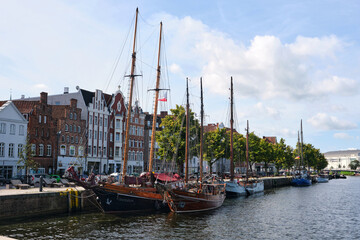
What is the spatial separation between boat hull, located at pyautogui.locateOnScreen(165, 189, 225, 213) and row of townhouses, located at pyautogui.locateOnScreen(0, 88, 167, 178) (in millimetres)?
20766

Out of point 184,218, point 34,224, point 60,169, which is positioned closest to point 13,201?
point 34,224

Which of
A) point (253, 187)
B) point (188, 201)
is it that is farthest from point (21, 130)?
point (253, 187)

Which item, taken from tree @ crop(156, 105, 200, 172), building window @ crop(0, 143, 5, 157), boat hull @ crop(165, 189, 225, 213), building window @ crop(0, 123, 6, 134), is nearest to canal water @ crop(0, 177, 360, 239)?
boat hull @ crop(165, 189, 225, 213)

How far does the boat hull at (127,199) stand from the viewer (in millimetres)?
35344

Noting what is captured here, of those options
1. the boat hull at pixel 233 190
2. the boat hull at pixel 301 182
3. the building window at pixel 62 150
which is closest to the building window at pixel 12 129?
the building window at pixel 62 150

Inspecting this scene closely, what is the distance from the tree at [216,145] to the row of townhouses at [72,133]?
15759 mm

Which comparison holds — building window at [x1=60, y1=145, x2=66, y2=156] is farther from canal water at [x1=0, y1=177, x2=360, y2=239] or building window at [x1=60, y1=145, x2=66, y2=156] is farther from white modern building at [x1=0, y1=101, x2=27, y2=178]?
canal water at [x1=0, y1=177, x2=360, y2=239]

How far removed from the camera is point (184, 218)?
35.8 meters

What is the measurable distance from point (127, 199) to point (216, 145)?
4490cm

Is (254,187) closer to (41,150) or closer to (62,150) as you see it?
(62,150)

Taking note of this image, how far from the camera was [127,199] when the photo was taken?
36219mm

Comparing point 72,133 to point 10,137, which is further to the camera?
point 72,133

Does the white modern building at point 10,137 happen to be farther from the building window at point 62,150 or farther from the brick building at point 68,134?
the building window at point 62,150

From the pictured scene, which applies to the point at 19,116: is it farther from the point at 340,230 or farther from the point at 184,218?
the point at 340,230
